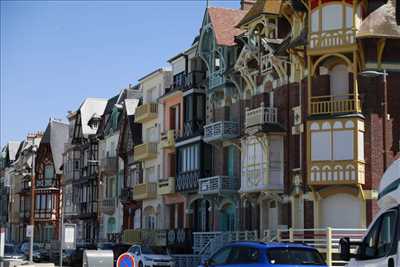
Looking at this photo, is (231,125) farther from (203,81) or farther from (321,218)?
(321,218)

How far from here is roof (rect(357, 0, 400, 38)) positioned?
110ft

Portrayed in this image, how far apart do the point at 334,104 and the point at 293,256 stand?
631 inches

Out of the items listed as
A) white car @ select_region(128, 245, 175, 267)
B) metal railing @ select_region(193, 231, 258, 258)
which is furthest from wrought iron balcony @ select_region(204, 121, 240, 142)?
white car @ select_region(128, 245, 175, 267)

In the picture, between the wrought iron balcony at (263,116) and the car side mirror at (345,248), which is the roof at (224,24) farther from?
the car side mirror at (345,248)

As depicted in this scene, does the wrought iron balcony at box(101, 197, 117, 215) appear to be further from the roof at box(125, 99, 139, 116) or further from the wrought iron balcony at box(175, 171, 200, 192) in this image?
the wrought iron balcony at box(175, 171, 200, 192)

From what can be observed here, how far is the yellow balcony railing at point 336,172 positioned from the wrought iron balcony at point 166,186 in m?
17.0

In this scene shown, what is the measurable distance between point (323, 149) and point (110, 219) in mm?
34364

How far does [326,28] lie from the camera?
114 ft

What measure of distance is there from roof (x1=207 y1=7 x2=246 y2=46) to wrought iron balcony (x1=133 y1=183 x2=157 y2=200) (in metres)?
13.1

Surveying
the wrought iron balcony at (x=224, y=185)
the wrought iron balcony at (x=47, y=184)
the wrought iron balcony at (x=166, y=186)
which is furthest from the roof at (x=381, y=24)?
the wrought iron balcony at (x=47, y=184)

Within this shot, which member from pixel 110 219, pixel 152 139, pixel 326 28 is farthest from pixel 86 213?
pixel 326 28

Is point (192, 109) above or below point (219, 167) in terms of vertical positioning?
above

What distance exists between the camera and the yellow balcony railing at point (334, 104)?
33.9 metres

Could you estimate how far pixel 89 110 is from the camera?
250ft
